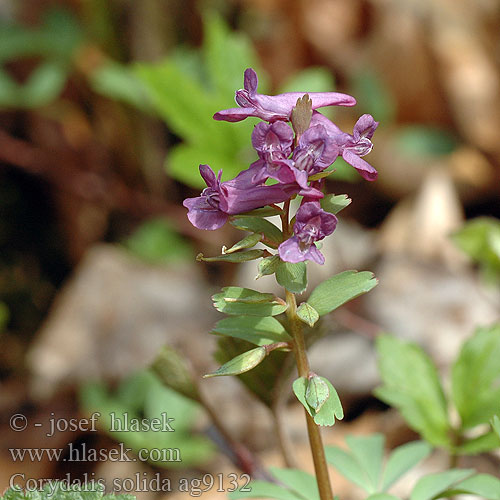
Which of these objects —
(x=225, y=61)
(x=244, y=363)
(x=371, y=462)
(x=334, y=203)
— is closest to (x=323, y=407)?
(x=244, y=363)

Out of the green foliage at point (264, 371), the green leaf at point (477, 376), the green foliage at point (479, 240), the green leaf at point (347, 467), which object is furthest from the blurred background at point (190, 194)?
the green leaf at point (347, 467)

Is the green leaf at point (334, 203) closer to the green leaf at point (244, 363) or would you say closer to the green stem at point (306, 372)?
the green stem at point (306, 372)

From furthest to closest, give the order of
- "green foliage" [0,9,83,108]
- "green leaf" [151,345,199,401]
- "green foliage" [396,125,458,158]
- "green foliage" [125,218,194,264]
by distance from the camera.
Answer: "green foliage" [396,125,458,158], "green foliage" [125,218,194,264], "green foliage" [0,9,83,108], "green leaf" [151,345,199,401]

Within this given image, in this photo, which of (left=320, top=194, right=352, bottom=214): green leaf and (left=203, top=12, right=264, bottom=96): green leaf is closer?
(left=320, top=194, right=352, bottom=214): green leaf

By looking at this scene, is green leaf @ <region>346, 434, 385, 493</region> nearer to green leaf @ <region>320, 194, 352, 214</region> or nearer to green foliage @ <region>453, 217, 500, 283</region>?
green leaf @ <region>320, 194, 352, 214</region>

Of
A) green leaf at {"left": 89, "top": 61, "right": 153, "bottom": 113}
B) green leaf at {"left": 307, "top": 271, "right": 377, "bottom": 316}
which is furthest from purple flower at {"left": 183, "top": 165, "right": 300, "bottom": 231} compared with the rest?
green leaf at {"left": 89, "top": 61, "right": 153, "bottom": 113}

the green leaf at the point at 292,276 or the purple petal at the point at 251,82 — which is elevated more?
the purple petal at the point at 251,82

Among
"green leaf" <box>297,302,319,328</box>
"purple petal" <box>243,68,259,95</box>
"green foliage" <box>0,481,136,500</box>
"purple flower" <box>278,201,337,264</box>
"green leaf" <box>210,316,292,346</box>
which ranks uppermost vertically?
"purple petal" <box>243,68,259,95</box>

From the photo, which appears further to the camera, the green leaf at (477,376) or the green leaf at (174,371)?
the green leaf at (174,371)
